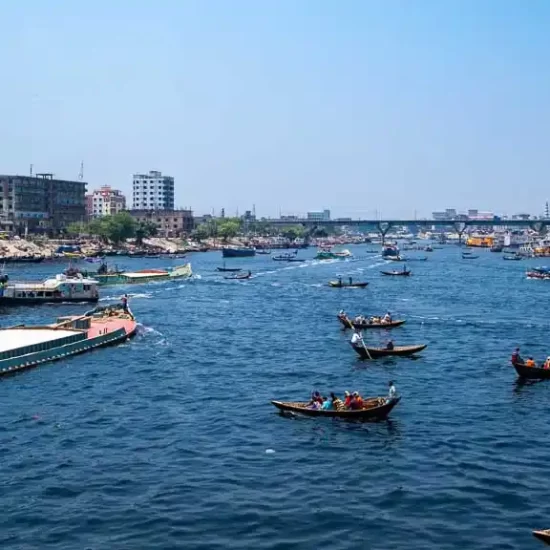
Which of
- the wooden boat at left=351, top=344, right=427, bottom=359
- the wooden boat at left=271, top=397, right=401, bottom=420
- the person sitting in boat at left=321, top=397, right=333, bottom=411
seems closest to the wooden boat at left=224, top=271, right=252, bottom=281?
the wooden boat at left=351, top=344, right=427, bottom=359

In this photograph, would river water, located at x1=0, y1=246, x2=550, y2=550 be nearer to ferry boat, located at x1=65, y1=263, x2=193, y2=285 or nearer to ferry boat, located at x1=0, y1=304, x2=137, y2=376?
ferry boat, located at x1=0, y1=304, x2=137, y2=376

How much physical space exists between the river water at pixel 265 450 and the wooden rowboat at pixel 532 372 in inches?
44.0

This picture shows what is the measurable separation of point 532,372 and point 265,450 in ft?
77.6

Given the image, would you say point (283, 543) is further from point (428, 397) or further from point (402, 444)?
point (428, 397)

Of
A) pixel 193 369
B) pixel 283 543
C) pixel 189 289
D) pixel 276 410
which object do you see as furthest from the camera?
pixel 189 289

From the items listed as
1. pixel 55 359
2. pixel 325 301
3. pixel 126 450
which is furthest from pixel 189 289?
pixel 126 450

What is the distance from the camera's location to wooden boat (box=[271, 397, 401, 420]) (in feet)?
145

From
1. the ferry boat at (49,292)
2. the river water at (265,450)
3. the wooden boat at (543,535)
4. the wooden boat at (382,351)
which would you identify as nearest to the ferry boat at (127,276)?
the ferry boat at (49,292)

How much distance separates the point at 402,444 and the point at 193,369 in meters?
23.1

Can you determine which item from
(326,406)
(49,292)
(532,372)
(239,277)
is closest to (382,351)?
(532,372)

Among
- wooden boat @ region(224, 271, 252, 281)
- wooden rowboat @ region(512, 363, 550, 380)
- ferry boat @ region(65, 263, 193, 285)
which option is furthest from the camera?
wooden boat @ region(224, 271, 252, 281)

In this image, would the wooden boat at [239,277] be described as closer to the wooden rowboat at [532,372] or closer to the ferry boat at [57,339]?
the ferry boat at [57,339]

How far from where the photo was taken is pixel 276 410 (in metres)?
46.7

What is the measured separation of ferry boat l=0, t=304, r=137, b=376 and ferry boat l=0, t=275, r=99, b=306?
26224mm
